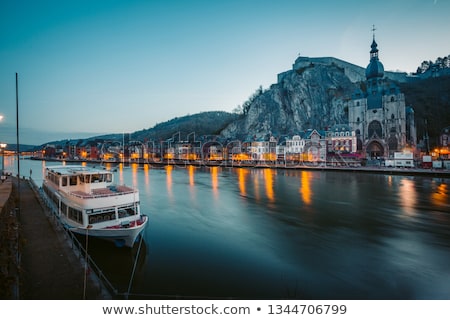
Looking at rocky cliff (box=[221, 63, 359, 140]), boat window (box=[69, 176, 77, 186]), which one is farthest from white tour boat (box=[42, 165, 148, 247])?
rocky cliff (box=[221, 63, 359, 140])

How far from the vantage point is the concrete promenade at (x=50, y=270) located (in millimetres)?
6922

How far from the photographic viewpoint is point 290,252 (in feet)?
44.9

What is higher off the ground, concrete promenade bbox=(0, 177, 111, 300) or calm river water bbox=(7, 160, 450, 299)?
concrete promenade bbox=(0, 177, 111, 300)

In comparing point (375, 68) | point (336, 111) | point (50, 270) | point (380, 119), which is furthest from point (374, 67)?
point (50, 270)

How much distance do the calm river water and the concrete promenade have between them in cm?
206

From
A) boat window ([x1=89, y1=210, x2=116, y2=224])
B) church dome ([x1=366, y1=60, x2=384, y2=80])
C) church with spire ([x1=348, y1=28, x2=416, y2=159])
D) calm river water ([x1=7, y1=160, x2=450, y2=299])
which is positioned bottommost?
calm river water ([x1=7, y1=160, x2=450, y2=299])

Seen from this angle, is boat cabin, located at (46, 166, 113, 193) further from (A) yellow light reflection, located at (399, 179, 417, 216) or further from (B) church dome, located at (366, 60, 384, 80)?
(B) church dome, located at (366, 60, 384, 80)

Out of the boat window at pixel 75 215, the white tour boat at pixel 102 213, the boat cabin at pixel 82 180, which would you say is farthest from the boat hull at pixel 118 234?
the boat cabin at pixel 82 180

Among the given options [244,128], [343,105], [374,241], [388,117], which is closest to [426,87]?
[343,105]

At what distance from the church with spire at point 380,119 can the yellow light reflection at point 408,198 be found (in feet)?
125

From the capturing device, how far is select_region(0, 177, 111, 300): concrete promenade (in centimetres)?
692

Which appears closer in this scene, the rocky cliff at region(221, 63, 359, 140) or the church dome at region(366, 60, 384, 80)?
the church dome at region(366, 60, 384, 80)

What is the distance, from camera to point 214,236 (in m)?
16.5

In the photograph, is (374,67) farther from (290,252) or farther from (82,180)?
(82,180)
